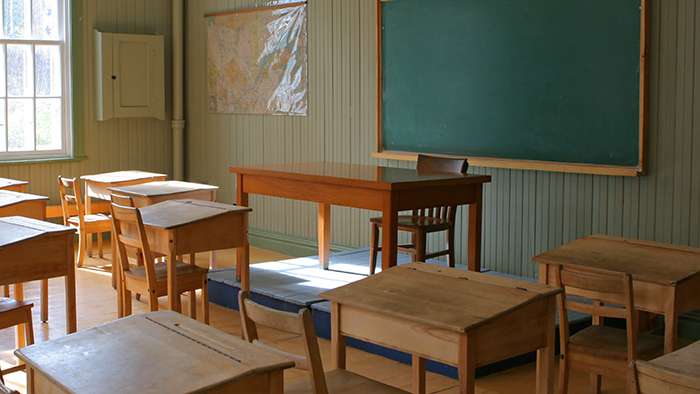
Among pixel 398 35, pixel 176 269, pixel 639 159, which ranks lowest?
pixel 176 269

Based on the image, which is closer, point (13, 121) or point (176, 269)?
point (176, 269)

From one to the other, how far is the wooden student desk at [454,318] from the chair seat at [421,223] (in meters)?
1.95

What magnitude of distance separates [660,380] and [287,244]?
5572 millimetres

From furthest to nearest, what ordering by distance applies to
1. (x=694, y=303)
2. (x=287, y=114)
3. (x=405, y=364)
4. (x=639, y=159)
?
(x=287, y=114) → (x=639, y=159) → (x=405, y=364) → (x=694, y=303)

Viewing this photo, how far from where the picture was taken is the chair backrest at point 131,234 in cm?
378

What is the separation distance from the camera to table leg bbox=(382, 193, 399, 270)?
12.3ft

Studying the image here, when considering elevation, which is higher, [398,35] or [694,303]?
[398,35]

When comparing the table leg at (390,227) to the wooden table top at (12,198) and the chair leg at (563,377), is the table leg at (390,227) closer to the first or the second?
the chair leg at (563,377)

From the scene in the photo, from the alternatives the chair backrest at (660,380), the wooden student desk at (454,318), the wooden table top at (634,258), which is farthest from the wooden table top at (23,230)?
the chair backrest at (660,380)

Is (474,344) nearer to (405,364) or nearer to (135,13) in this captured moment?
(405,364)

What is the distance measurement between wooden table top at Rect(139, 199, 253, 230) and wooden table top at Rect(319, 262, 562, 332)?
160cm

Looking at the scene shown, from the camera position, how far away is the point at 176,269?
393 cm

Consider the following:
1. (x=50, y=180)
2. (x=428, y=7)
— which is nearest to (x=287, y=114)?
(x=428, y=7)

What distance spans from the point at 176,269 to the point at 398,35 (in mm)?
2754
